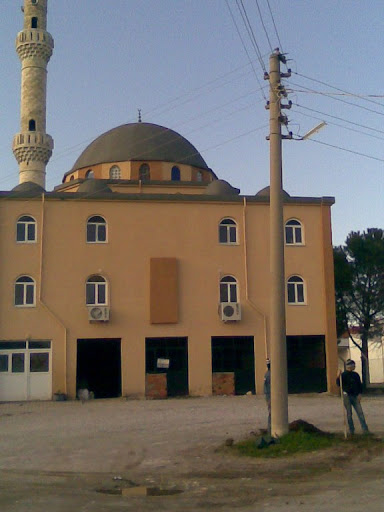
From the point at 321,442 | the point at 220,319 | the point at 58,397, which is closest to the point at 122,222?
the point at 220,319

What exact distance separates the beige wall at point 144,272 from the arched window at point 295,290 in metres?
0.26

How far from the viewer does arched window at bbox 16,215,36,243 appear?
25.2 meters

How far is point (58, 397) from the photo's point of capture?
23938 mm

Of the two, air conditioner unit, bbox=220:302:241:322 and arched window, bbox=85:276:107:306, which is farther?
air conditioner unit, bbox=220:302:241:322

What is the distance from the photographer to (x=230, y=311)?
25.4 m

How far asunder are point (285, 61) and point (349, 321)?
29690 mm

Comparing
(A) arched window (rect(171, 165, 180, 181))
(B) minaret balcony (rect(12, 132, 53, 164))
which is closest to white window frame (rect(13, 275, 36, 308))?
(A) arched window (rect(171, 165, 180, 181))

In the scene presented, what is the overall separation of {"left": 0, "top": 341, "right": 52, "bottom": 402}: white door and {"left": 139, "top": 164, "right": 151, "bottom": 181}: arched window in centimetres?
1303

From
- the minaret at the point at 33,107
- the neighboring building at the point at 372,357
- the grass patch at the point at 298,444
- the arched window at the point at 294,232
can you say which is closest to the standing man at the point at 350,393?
the grass patch at the point at 298,444

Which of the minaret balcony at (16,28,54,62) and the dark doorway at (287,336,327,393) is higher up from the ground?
the minaret balcony at (16,28,54,62)

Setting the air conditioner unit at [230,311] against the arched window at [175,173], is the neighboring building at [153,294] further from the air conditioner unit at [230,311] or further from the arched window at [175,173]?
the arched window at [175,173]

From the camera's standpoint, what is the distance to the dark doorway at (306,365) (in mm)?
26109

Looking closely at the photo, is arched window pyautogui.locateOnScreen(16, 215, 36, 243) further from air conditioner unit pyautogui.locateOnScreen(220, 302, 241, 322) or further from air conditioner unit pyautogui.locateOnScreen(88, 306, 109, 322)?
air conditioner unit pyautogui.locateOnScreen(220, 302, 241, 322)

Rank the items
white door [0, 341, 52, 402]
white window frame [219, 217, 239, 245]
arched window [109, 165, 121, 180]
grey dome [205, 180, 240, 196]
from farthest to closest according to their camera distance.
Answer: arched window [109, 165, 121, 180], grey dome [205, 180, 240, 196], white window frame [219, 217, 239, 245], white door [0, 341, 52, 402]
